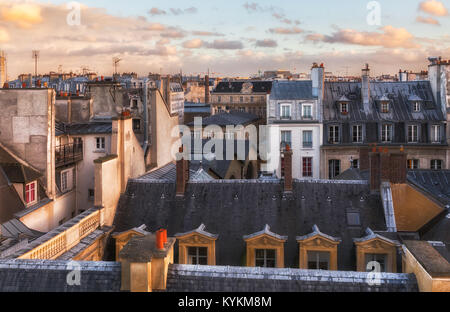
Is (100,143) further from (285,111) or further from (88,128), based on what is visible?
(285,111)

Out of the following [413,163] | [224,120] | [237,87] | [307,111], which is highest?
[237,87]

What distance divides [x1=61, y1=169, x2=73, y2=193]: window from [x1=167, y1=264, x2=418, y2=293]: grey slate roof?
600 inches

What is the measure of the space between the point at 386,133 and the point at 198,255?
91.7 ft

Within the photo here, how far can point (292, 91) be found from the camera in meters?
43.8

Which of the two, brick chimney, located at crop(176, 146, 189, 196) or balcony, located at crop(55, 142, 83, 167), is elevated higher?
balcony, located at crop(55, 142, 83, 167)

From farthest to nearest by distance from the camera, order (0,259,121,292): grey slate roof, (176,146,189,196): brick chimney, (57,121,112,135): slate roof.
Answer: (57,121,112,135): slate roof → (176,146,189,196): brick chimney → (0,259,121,292): grey slate roof

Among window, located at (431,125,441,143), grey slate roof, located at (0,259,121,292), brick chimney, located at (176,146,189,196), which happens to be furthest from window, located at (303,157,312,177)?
grey slate roof, located at (0,259,121,292)

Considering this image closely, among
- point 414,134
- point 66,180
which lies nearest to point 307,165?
point 414,134

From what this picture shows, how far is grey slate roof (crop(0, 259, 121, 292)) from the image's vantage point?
12242mm

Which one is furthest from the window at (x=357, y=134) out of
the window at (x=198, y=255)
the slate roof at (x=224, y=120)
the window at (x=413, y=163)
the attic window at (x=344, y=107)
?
the window at (x=198, y=255)

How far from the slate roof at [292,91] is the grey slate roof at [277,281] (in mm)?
31717

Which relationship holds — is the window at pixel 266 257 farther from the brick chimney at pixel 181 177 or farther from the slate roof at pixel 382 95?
the slate roof at pixel 382 95

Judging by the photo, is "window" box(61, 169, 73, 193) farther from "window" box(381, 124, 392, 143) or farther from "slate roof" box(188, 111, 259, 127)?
"slate roof" box(188, 111, 259, 127)

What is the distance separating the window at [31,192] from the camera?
71.3 ft
